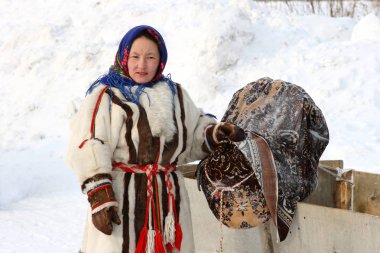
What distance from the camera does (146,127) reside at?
8.78ft

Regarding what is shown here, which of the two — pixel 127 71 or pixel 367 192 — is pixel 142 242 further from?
pixel 367 192

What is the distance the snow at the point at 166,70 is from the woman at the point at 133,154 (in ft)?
8.82

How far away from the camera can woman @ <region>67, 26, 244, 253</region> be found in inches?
102

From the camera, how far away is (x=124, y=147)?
2.67 meters

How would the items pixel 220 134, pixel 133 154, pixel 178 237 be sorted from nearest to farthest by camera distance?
pixel 133 154
pixel 178 237
pixel 220 134

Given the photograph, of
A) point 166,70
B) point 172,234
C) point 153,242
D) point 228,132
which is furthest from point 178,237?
point 166,70

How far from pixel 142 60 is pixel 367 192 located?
87.5 inches

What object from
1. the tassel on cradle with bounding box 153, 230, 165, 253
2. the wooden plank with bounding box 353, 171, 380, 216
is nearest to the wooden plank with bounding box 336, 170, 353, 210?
the wooden plank with bounding box 353, 171, 380, 216

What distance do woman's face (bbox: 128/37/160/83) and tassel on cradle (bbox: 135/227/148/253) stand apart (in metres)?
0.73

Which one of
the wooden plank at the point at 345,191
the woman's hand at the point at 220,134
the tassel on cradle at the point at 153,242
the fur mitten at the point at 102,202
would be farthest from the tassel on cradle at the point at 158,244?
the wooden plank at the point at 345,191

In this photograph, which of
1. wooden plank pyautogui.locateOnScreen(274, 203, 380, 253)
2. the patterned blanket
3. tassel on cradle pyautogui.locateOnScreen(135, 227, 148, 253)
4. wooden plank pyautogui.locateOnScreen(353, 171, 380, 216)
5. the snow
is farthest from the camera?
the snow

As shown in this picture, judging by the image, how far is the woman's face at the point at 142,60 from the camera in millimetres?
2746

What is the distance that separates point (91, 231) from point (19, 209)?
3738 millimetres

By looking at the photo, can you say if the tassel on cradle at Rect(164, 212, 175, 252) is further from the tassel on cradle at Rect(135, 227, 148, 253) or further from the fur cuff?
→ the fur cuff
